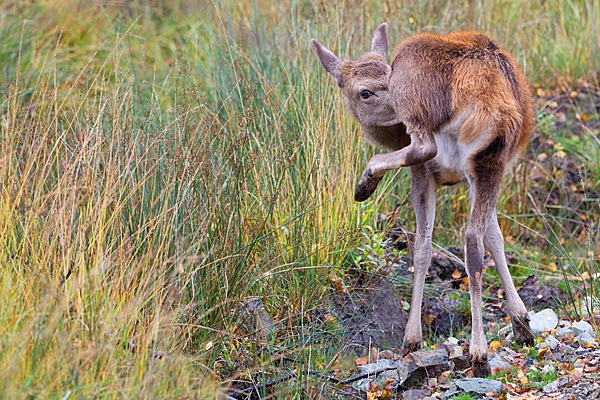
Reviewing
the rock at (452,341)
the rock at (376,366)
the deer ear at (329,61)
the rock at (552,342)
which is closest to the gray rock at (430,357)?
the rock at (376,366)

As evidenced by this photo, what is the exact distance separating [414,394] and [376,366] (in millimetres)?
493

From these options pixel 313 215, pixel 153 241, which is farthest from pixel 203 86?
pixel 153 241

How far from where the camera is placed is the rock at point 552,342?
5.55 m

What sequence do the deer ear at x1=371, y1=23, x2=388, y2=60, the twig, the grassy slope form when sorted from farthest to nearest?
the deer ear at x1=371, y1=23, x2=388, y2=60 → the twig → the grassy slope

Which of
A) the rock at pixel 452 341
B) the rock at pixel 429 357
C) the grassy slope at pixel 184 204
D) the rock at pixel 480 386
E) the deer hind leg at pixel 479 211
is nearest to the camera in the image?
the grassy slope at pixel 184 204

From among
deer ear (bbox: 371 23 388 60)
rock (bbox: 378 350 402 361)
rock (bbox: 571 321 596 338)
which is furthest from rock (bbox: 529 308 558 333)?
deer ear (bbox: 371 23 388 60)

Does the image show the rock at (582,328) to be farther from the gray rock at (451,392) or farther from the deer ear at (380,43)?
the deer ear at (380,43)

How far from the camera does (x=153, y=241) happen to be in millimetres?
4754

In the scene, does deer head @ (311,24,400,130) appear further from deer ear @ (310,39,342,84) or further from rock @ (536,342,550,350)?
rock @ (536,342,550,350)

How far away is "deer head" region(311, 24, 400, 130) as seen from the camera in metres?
5.75

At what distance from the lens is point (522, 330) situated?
570 centimetres

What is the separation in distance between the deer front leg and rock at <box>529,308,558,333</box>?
1505 mm

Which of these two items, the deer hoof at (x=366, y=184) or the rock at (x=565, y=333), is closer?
the deer hoof at (x=366, y=184)

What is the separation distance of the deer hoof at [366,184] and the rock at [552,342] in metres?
1.56
